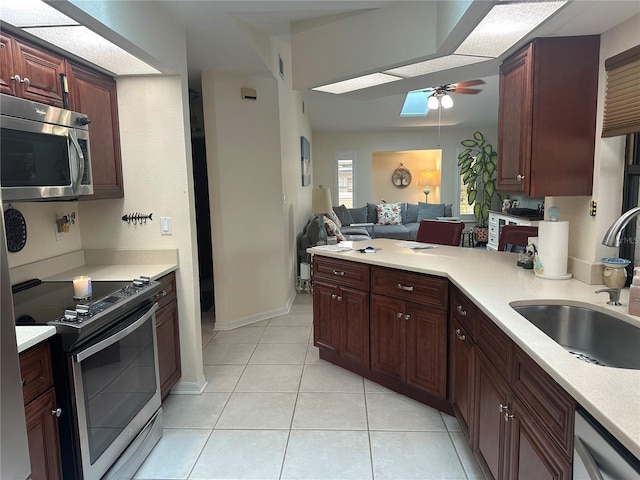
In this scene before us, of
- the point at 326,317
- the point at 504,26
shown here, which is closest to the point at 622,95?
the point at 504,26

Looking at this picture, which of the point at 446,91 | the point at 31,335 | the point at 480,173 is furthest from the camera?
the point at 480,173

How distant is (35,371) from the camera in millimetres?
1540

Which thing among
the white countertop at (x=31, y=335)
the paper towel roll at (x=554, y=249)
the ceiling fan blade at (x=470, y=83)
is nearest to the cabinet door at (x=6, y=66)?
the white countertop at (x=31, y=335)

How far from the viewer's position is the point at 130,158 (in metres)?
2.73

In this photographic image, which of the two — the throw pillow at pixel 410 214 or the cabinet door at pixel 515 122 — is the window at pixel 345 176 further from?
the cabinet door at pixel 515 122

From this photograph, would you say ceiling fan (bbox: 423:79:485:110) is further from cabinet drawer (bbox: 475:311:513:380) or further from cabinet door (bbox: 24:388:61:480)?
cabinet door (bbox: 24:388:61:480)

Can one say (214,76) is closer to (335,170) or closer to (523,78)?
(523,78)

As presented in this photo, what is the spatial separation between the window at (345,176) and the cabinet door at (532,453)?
7827 millimetres

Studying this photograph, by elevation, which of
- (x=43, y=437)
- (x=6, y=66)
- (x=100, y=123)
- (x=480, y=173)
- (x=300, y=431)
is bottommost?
(x=300, y=431)

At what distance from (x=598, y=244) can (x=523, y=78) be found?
0.92m

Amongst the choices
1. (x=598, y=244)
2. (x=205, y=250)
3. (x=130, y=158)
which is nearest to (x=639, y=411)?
(x=598, y=244)

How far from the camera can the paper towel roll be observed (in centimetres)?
218

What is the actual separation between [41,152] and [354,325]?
2.15 meters

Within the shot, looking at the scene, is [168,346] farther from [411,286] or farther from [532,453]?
[532,453]
